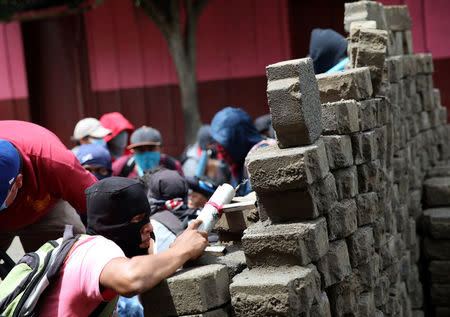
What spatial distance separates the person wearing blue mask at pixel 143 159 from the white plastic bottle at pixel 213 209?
8.91 feet

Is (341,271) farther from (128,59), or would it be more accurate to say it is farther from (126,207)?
(128,59)

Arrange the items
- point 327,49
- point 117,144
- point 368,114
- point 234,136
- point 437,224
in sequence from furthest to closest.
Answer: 1. point 117,144
2. point 437,224
3. point 327,49
4. point 234,136
5. point 368,114

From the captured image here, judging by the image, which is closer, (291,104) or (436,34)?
(291,104)

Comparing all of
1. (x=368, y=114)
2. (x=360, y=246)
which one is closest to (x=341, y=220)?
(x=360, y=246)

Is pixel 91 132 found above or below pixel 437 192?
above

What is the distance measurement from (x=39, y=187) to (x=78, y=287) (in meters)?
1.38

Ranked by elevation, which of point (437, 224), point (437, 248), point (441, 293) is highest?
point (437, 224)

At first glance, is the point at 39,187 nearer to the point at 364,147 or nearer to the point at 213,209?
the point at 213,209

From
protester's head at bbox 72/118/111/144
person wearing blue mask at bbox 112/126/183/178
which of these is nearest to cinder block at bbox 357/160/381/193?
person wearing blue mask at bbox 112/126/183/178

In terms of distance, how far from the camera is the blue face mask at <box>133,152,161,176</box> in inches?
260

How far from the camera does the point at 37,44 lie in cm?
1352

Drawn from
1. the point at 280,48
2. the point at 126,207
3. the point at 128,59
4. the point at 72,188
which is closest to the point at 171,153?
the point at 128,59

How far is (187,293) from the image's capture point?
10.7 feet

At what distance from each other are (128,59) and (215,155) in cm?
589
